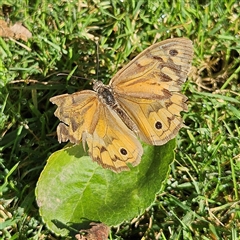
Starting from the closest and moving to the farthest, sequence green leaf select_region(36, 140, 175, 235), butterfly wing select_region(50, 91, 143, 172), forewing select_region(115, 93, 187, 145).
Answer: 1. butterfly wing select_region(50, 91, 143, 172)
2. forewing select_region(115, 93, 187, 145)
3. green leaf select_region(36, 140, 175, 235)

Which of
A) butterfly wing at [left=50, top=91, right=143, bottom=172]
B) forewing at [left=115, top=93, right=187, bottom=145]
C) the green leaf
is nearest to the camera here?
butterfly wing at [left=50, top=91, right=143, bottom=172]

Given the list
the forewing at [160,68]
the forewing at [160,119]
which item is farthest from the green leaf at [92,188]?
the forewing at [160,68]

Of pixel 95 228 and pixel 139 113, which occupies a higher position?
pixel 139 113

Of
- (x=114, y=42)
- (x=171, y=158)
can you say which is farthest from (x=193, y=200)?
(x=114, y=42)

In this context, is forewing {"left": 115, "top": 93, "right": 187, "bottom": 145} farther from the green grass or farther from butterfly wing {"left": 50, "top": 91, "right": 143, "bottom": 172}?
the green grass

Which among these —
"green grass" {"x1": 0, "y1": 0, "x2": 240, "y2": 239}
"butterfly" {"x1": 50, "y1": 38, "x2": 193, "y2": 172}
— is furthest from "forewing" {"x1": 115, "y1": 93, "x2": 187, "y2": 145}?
"green grass" {"x1": 0, "y1": 0, "x2": 240, "y2": 239}


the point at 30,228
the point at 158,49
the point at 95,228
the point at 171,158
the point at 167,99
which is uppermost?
the point at 158,49

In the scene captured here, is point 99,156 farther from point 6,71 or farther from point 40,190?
point 6,71
